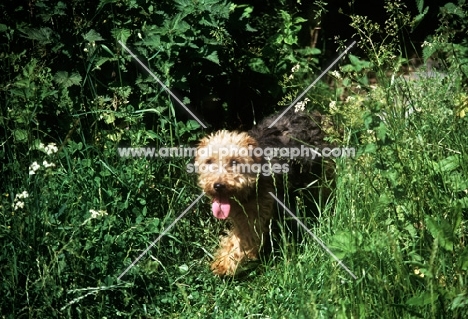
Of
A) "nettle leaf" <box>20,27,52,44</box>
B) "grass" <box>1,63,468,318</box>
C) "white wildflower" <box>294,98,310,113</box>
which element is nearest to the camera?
"grass" <box>1,63,468,318</box>

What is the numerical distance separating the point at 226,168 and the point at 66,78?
1.22 m

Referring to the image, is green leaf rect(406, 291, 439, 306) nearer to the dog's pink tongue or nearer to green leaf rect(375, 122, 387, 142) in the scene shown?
green leaf rect(375, 122, 387, 142)

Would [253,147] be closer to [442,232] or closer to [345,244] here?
[345,244]

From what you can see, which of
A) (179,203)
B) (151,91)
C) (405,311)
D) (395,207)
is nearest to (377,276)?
(405,311)

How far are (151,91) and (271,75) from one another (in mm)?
1260

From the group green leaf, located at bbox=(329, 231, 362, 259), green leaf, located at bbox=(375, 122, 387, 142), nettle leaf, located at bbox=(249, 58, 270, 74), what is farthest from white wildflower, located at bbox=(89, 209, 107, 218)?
nettle leaf, located at bbox=(249, 58, 270, 74)

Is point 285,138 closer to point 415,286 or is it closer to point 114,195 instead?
point 114,195

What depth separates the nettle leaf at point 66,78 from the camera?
4.66 metres

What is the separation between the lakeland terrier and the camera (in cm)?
438

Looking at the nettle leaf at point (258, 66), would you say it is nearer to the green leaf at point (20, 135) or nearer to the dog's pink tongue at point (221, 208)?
the dog's pink tongue at point (221, 208)

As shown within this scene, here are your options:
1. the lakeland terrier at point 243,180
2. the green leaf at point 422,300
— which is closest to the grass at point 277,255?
the green leaf at point 422,300

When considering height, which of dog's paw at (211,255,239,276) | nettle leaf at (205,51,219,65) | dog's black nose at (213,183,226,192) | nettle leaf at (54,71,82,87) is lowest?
dog's paw at (211,255,239,276)

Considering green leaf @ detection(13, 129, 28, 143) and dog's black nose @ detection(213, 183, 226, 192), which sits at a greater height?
green leaf @ detection(13, 129, 28, 143)

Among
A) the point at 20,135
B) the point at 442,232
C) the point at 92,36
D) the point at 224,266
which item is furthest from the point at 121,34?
the point at 442,232
